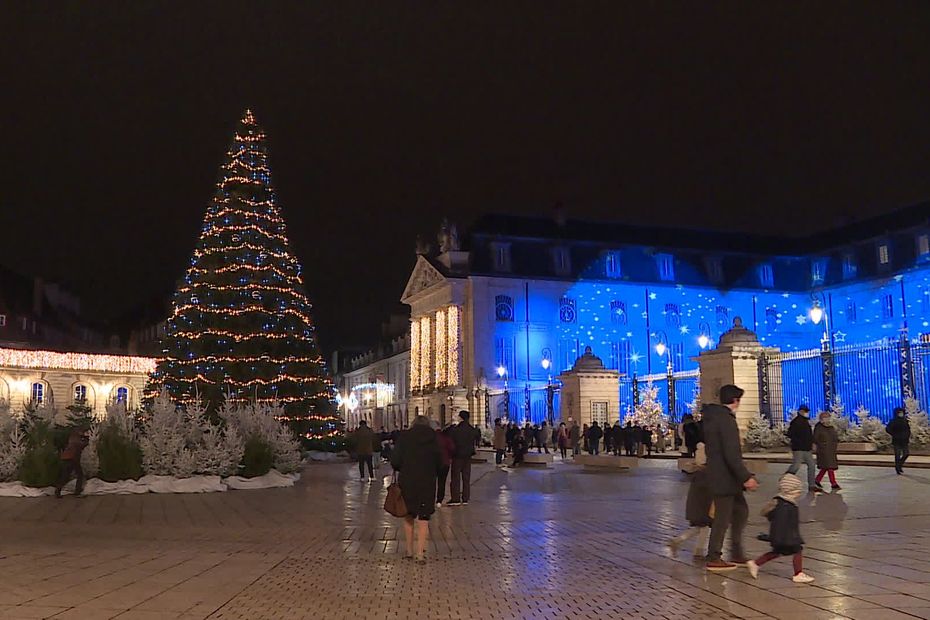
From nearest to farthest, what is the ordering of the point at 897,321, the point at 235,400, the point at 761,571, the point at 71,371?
1. the point at 761,571
2. the point at 235,400
3. the point at 897,321
4. the point at 71,371

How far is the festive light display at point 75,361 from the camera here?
5884 cm

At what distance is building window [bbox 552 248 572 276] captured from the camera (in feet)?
213

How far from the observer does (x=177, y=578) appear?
334 inches

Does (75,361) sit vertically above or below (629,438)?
above

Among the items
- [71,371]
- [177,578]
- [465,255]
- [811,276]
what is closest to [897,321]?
[811,276]

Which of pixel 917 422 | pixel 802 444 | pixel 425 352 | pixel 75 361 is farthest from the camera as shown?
pixel 425 352

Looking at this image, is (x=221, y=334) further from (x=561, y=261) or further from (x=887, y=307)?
(x=887, y=307)

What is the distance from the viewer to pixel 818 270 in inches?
2709

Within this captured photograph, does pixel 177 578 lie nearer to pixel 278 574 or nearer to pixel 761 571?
pixel 278 574

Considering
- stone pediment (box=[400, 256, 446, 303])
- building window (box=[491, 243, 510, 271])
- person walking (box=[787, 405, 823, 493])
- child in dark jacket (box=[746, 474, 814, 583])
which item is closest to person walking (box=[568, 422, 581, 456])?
person walking (box=[787, 405, 823, 493])

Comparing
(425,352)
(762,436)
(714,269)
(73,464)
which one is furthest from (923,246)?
(73,464)

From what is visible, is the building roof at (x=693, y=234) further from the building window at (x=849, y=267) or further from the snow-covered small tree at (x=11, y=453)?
the snow-covered small tree at (x=11, y=453)

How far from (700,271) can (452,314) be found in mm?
18934

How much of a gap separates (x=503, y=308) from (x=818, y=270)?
78.6ft
